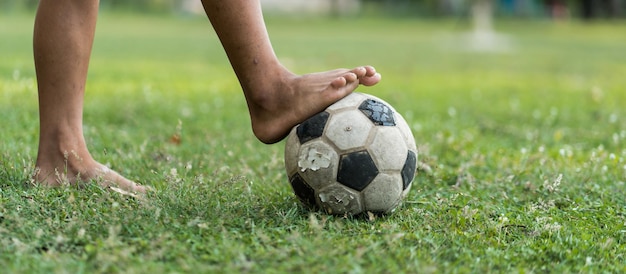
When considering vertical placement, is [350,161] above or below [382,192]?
above

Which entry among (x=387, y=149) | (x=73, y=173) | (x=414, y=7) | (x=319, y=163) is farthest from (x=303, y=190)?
(x=414, y=7)

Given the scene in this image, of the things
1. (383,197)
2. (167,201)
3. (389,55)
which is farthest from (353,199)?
(389,55)

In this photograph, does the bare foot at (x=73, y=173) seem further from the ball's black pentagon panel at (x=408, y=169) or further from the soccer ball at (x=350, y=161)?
the ball's black pentagon panel at (x=408, y=169)

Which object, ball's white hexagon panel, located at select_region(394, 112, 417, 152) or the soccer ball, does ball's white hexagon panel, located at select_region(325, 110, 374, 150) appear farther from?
ball's white hexagon panel, located at select_region(394, 112, 417, 152)

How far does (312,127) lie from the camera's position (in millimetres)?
3293

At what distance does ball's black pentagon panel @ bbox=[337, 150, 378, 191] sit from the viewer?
321 centimetres

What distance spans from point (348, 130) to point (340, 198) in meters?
0.29

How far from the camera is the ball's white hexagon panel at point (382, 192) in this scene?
3225mm

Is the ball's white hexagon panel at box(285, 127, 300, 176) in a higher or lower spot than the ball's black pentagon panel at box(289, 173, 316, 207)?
higher

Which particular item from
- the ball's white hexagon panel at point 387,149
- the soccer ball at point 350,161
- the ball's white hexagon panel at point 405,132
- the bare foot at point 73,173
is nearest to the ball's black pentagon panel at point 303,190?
the soccer ball at point 350,161

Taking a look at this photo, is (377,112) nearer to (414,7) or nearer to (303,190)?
(303,190)

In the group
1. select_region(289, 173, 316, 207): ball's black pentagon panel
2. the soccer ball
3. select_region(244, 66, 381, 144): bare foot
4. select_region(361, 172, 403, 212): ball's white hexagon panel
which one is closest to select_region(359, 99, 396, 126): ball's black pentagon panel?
the soccer ball

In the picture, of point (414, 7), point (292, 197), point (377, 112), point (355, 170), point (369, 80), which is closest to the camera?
point (355, 170)

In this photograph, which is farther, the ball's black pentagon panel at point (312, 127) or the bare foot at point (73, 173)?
the bare foot at point (73, 173)
